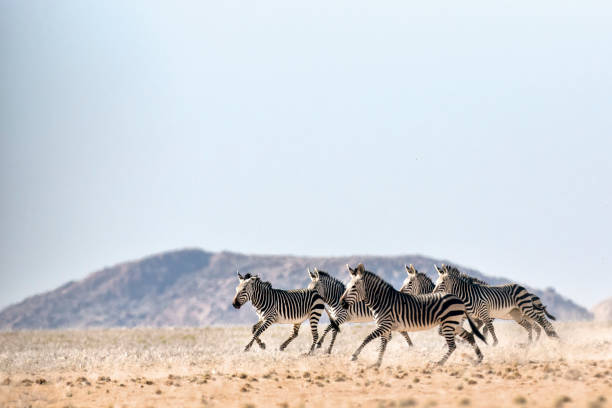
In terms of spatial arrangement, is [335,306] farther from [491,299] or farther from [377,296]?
[377,296]

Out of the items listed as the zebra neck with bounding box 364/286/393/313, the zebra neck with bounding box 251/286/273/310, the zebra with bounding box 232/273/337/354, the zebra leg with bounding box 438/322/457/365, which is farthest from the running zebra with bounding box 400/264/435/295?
the zebra leg with bounding box 438/322/457/365

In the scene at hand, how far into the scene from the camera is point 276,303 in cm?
2383

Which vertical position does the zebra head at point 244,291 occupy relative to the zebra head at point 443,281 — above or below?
below

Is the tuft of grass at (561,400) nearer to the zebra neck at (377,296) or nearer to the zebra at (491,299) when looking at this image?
the zebra neck at (377,296)

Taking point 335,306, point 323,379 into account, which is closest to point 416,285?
point 335,306

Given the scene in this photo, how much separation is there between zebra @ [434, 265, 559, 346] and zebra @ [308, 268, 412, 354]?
6.85ft

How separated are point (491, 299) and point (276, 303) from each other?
257 inches

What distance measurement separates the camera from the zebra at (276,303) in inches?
926

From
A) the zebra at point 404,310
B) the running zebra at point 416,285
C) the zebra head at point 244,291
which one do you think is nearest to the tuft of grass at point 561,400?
the zebra at point 404,310

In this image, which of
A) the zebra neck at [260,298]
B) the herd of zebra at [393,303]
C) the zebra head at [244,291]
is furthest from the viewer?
the zebra neck at [260,298]

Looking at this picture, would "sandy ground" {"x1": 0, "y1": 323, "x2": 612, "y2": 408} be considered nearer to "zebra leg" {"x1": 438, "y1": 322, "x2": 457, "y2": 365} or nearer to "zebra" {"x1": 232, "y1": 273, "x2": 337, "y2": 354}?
"zebra leg" {"x1": 438, "y1": 322, "x2": 457, "y2": 365}

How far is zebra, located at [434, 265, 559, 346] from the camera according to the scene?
78.2ft

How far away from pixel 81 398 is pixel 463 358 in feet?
31.0

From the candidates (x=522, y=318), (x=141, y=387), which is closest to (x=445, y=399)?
(x=141, y=387)
